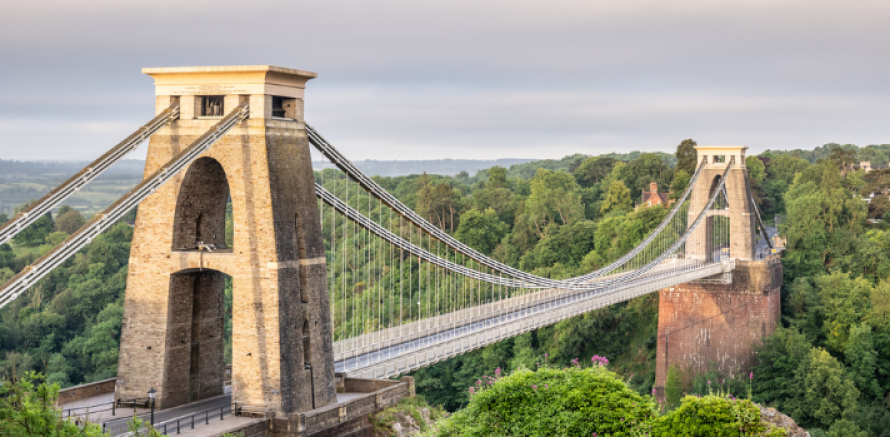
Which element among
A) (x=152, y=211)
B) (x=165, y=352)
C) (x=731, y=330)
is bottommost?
(x=731, y=330)

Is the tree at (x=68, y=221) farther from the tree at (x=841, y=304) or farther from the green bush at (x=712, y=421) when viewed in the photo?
the green bush at (x=712, y=421)

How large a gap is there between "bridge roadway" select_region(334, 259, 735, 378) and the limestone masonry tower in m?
2.72

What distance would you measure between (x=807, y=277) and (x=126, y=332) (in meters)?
38.4

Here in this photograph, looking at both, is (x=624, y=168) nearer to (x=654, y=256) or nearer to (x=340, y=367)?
(x=654, y=256)

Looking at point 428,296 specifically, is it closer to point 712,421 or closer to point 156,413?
point 156,413

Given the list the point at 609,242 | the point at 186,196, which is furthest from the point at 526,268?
the point at 186,196

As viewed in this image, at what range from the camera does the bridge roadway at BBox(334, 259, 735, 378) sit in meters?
22.6

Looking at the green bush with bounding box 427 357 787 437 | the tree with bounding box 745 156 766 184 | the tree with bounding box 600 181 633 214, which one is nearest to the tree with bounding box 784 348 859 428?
the green bush with bounding box 427 357 787 437

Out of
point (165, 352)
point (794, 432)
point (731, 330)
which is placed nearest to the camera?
point (165, 352)

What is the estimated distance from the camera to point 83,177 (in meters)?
17.1

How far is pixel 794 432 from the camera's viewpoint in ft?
80.3

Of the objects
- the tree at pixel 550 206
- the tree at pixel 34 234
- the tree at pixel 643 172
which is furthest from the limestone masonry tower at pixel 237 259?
the tree at pixel 643 172

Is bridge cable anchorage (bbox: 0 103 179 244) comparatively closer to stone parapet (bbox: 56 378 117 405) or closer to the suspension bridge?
the suspension bridge

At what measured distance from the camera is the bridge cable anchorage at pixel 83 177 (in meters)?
15.4
